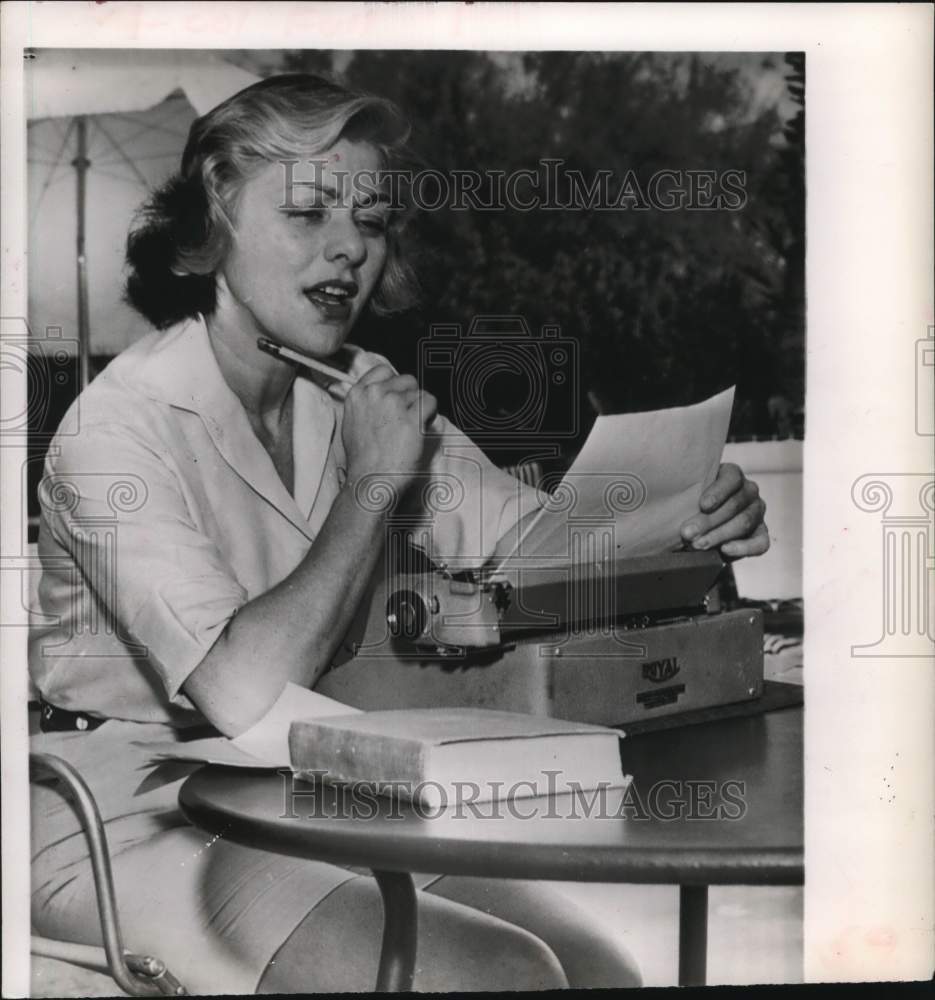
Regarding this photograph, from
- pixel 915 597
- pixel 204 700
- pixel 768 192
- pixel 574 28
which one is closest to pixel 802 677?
pixel 915 597

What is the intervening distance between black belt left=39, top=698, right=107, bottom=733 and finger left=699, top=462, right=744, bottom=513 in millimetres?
885

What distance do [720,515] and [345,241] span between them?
65 centimetres

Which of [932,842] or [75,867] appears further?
[932,842]

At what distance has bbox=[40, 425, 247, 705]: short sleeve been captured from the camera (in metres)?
1.73

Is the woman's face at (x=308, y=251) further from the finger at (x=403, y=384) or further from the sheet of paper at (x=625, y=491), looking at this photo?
the sheet of paper at (x=625, y=491)

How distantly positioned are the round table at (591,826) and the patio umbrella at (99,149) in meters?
0.66

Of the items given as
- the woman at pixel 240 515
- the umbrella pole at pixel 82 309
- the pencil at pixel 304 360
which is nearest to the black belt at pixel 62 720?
the woman at pixel 240 515

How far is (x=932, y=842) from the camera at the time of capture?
1.96 metres

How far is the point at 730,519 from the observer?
1.89 m

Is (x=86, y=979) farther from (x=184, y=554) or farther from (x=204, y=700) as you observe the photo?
(x=184, y=554)

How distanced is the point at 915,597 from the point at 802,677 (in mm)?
204

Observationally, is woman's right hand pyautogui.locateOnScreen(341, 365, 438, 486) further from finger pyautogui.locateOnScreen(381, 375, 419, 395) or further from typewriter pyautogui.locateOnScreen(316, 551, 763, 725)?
typewriter pyautogui.locateOnScreen(316, 551, 763, 725)

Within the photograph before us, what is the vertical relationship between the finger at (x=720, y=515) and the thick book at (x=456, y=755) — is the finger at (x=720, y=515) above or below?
above

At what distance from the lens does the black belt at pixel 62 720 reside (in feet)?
5.99
